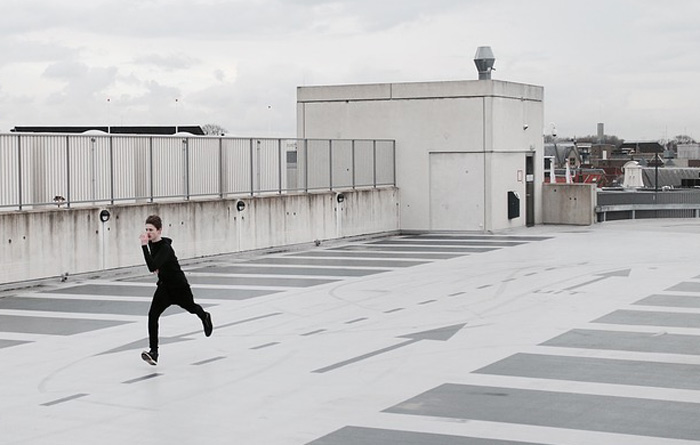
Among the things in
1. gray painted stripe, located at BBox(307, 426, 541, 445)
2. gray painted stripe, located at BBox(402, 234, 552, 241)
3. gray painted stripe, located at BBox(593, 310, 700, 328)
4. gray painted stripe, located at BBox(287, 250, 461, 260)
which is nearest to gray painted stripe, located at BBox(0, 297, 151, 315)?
gray painted stripe, located at BBox(593, 310, 700, 328)

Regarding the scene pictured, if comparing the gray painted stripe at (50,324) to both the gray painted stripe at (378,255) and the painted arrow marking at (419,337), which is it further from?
the gray painted stripe at (378,255)

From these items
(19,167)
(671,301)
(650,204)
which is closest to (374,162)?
(650,204)

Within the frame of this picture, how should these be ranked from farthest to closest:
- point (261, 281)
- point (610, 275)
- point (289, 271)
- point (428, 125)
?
point (428, 125) → point (289, 271) → point (610, 275) → point (261, 281)

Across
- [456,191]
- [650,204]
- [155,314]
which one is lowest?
[155,314]

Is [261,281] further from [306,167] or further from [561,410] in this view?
[561,410]

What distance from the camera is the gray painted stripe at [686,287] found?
2070 cm

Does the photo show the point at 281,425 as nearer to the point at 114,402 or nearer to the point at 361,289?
the point at 114,402

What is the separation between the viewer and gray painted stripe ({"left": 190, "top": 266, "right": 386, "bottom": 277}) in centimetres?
2424

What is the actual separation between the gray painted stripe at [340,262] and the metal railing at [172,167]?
2637 millimetres

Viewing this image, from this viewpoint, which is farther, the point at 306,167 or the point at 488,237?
the point at 488,237

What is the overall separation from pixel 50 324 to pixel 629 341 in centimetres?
840

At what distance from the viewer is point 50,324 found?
1697 cm

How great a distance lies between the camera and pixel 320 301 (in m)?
19.4

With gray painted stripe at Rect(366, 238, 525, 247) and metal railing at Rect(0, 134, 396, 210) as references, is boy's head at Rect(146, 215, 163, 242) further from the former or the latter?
gray painted stripe at Rect(366, 238, 525, 247)
